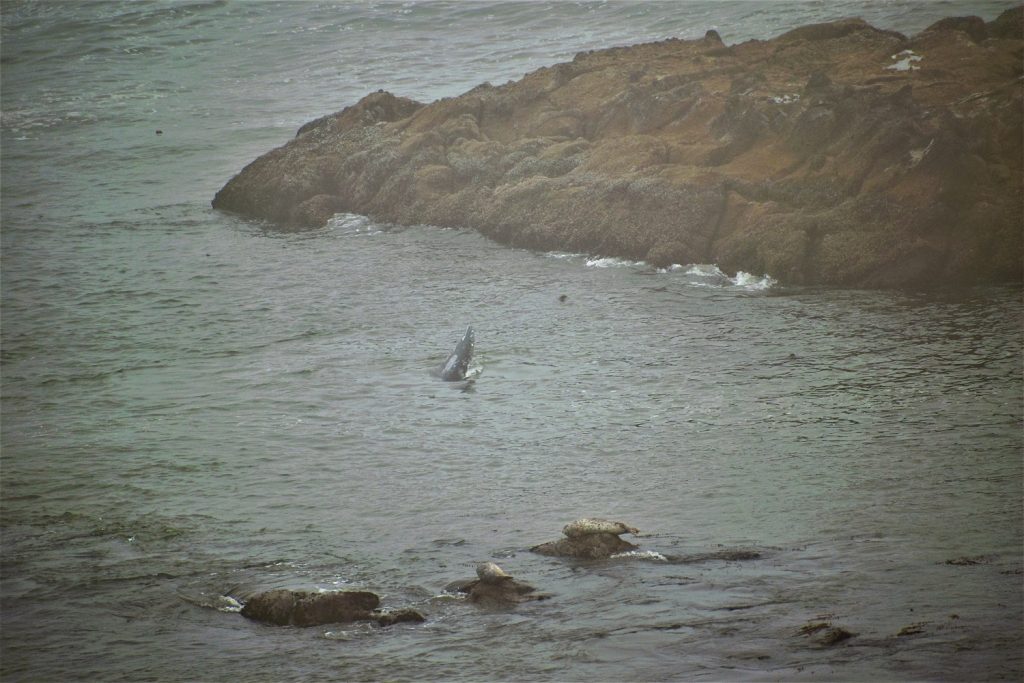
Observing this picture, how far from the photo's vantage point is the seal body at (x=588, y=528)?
9047 millimetres

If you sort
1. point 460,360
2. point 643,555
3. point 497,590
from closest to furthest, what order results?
point 497,590
point 643,555
point 460,360

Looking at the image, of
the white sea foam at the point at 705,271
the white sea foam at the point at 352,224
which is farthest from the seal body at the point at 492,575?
the white sea foam at the point at 352,224

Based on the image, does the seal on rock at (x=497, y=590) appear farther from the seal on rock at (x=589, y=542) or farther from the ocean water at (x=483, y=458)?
the seal on rock at (x=589, y=542)

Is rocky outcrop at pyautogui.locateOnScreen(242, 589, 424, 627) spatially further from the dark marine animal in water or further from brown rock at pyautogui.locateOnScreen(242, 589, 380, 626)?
the dark marine animal in water

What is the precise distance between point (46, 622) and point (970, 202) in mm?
11402

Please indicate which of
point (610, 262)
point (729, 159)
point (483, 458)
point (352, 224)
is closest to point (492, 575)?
point (483, 458)

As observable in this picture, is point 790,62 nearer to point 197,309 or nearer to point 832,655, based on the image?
point 197,309

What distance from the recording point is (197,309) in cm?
1744

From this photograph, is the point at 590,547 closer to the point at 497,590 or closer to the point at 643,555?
the point at 643,555

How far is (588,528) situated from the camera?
9.05 meters

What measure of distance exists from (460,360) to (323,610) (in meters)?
5.73

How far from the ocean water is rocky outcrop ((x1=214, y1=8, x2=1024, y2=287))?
675mm

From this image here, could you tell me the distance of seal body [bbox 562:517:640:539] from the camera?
905cm

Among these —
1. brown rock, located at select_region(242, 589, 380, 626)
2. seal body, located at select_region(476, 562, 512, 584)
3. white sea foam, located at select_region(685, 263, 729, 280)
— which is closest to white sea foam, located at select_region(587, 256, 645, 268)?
white sea foam, located at select_region(685, 263, 729, 280)
